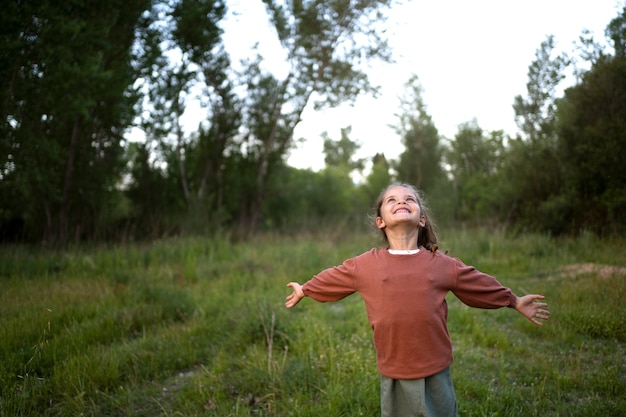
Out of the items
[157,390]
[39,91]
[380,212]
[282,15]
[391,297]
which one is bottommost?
[157,390]

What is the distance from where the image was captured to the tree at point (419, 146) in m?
26.7

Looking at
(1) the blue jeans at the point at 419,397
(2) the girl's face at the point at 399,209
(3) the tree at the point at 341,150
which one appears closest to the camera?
(1) the blue jeans at the point at 419,397

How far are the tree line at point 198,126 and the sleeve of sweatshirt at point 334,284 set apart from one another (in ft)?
17.1

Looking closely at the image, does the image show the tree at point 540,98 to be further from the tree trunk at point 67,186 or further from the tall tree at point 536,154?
the tree trunk at point 67,186

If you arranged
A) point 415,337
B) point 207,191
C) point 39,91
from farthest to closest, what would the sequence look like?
point 207,191 < point 39,91 < point 415,337

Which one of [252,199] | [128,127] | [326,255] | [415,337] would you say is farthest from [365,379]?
[252,199]

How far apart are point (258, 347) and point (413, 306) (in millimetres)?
2701

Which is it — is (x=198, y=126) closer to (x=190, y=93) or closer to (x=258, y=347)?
(x=190, y=93)

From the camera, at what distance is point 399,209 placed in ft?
8.60

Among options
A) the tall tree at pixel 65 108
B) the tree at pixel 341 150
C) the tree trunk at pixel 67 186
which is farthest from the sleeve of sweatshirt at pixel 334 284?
the tree at pixel 341 150

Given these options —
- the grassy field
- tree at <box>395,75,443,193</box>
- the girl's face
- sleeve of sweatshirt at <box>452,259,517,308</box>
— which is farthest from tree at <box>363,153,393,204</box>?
sleeve of sweatshirt at <box>452,259,517,308</box>

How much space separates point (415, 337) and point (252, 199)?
668 inches

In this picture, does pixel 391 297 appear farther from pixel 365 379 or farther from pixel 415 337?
pixel 365 379

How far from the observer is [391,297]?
2402 mm
